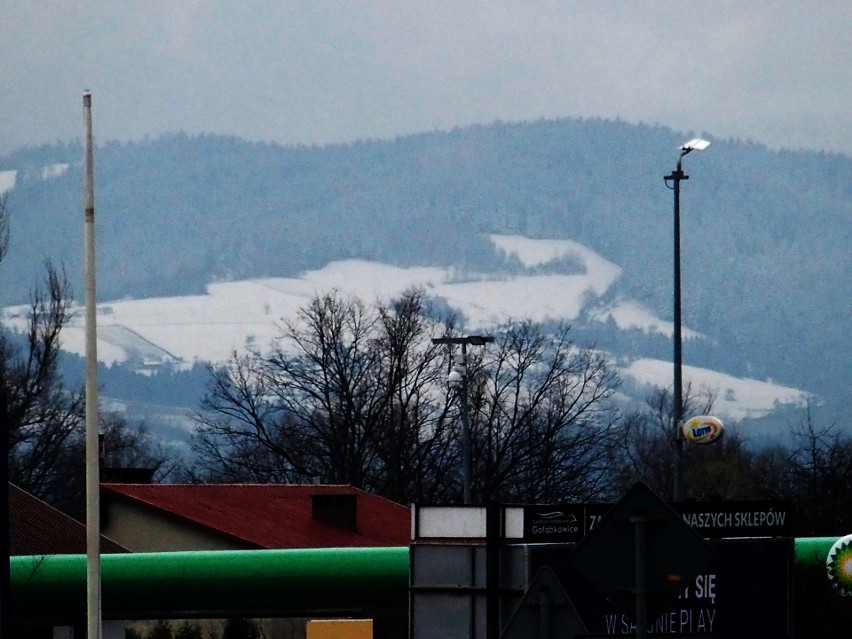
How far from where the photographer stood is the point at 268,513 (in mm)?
49656

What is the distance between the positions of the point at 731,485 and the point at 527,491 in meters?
23.1

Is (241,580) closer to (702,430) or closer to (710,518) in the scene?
(702,430)

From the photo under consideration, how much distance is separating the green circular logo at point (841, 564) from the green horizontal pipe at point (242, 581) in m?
6.65

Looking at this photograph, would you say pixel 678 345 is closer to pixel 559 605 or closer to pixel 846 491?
pixel 846 491

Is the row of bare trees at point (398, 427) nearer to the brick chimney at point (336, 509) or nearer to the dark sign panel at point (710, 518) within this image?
the brick chimney at point (336, 509)

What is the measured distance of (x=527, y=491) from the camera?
67.0 metres

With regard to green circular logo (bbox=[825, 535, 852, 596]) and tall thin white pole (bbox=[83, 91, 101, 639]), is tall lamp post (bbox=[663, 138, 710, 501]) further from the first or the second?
tall thin white pole (bbox=[83, 91, 101, 639])

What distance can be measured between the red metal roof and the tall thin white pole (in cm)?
2590

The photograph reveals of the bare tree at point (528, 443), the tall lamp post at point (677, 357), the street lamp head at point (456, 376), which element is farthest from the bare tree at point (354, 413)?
the street lamp head at point (456, 376)

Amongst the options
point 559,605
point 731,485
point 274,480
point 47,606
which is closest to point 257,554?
point 47,606

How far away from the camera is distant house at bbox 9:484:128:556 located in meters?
35.9

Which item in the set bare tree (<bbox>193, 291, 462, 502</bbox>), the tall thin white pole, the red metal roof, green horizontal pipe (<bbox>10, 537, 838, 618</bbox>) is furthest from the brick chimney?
the tall thin white pole

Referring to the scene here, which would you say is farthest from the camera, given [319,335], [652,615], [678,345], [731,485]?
[731,485]

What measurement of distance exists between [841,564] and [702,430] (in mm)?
5187
